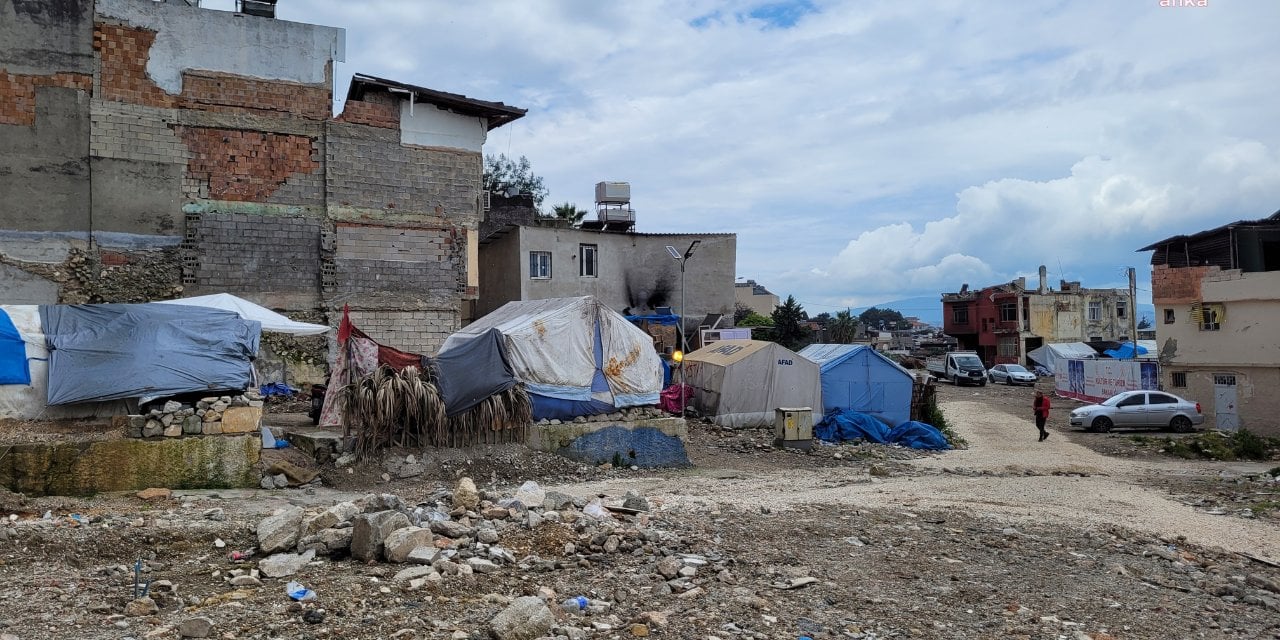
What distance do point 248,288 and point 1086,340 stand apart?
50.5m

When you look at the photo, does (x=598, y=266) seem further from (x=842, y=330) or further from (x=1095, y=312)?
(x=1095, y=312)

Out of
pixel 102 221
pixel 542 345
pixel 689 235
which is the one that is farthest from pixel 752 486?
pixel 689 235

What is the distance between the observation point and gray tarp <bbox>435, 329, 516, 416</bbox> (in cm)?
1395

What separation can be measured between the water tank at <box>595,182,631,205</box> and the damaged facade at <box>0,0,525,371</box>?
40.2ft

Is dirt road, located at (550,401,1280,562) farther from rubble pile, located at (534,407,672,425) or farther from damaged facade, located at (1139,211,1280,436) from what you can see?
damaged facade, located at (1139,211,1280,436)

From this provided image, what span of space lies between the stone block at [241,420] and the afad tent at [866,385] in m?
13.8

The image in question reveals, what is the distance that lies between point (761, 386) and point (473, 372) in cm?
959

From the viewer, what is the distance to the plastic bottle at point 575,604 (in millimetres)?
6602

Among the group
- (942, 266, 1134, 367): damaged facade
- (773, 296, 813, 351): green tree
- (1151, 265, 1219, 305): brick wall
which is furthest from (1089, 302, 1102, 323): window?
(1151, 265, 1219, 305): brick wall

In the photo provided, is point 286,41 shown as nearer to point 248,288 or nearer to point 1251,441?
point 248,288

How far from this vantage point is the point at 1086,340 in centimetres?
5488

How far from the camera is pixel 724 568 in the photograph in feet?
25.4

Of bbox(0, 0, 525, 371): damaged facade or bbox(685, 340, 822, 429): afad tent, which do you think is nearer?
bbox(0, 0, 525, 371): damaged facade

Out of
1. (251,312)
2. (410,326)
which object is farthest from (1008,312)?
(251,312)
